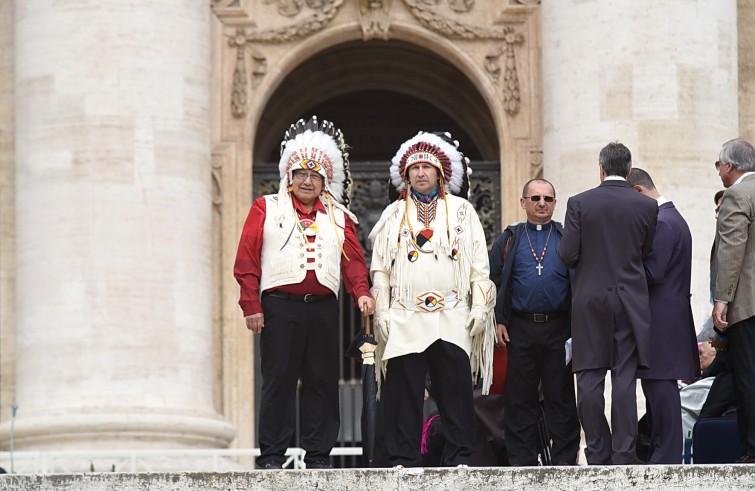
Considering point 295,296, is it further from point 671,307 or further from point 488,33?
point 488,33

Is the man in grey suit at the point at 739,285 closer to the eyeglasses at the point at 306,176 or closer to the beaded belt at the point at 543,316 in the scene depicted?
the beaded belt at the point at 543,316

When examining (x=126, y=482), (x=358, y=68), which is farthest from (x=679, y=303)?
(x=358, y=68)

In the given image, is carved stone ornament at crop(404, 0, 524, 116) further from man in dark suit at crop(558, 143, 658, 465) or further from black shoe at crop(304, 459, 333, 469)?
black shoe at crop(304, 459, 333, 469)

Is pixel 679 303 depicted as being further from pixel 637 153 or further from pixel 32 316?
A: pixel 32 316

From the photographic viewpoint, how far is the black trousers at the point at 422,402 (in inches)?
492

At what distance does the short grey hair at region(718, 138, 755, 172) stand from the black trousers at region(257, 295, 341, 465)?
2538 mm

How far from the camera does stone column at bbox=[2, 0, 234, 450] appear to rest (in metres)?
17.4

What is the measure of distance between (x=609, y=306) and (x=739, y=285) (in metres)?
0.75

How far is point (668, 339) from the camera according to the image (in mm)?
12305

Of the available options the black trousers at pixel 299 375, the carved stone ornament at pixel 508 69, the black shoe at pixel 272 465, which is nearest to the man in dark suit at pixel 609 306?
the black trousers at pixel 299 375

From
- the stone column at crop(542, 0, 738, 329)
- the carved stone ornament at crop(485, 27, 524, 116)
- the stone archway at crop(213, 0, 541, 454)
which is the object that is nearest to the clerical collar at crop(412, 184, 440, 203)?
the stone column at crop(542, 0, 738, 329)

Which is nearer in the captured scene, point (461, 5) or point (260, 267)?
point (260, 267)

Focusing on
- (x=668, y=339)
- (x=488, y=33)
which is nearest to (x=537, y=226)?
(x=668, y=339)

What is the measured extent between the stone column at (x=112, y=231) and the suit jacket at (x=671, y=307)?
6.06m
